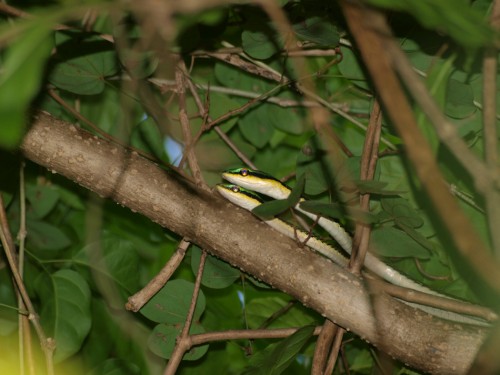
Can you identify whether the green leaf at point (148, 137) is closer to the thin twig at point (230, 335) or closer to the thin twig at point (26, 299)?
the thin twig at point (26, 299)

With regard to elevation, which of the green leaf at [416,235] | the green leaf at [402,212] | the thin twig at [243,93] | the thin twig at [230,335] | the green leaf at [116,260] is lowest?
the green leaf at [116,260]

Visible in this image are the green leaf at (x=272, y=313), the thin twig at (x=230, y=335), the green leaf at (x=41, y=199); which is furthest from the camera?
the green leaf at (x=41, y=199)

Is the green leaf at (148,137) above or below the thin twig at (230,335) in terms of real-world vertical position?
above

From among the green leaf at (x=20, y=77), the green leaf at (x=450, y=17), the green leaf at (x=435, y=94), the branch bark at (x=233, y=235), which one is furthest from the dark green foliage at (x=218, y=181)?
the green leaf at (x=20, y=77)

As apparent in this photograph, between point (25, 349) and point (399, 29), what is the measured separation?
5.19 ft

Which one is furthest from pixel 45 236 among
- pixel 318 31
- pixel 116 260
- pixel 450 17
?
pixel 450 17

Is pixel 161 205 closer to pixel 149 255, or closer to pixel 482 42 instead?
pixel 149 255

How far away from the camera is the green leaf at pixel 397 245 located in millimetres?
2057

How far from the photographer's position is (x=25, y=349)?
202 cm

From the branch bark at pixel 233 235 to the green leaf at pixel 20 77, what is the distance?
1.17 metres

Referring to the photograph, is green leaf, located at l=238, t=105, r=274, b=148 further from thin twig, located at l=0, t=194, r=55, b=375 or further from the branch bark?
thin twig, located at l=0, t=194, r=55, b=375

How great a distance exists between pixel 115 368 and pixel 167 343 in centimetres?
19

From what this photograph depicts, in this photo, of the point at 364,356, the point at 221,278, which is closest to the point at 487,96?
the point at 221,278

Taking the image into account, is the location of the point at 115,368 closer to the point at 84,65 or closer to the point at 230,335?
the point at 230,335
